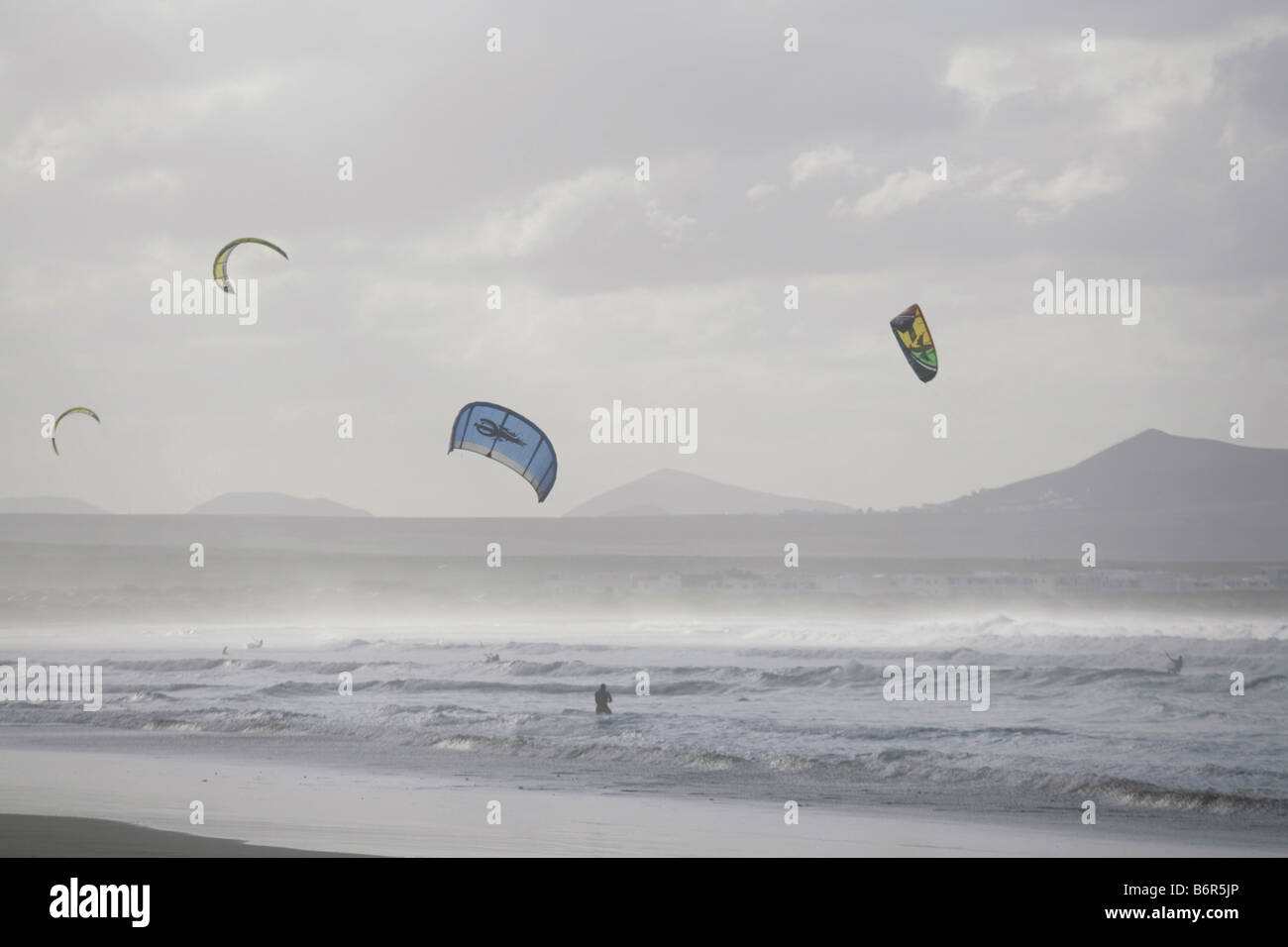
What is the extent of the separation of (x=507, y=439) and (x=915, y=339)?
8316 mm

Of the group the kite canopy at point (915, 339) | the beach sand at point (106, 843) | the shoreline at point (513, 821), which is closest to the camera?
the beach sand at point (106, 843)

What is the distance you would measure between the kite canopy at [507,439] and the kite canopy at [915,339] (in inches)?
305

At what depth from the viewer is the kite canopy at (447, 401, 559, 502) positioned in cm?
1756

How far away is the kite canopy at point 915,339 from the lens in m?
22.2

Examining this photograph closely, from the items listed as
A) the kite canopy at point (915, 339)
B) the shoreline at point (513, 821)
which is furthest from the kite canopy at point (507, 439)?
the kite canopy at point (915, 339)

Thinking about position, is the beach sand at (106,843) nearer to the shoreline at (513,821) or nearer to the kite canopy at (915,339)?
the shoreline at (513,821)

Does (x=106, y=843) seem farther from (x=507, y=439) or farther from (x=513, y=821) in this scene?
(x=507, y=439)

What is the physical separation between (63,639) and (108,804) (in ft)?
117

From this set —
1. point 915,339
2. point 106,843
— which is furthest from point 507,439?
point 106,843

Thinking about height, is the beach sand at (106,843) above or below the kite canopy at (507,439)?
below

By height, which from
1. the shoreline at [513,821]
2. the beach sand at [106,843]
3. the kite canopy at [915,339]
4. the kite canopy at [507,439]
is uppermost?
the kite canopy at [915,339]

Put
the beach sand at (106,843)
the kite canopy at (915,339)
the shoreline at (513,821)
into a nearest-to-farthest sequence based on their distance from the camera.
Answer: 1. the beach sand at (106,843)
2. the shoreline at (513,821)
3. the kite canopy at (915,339)
